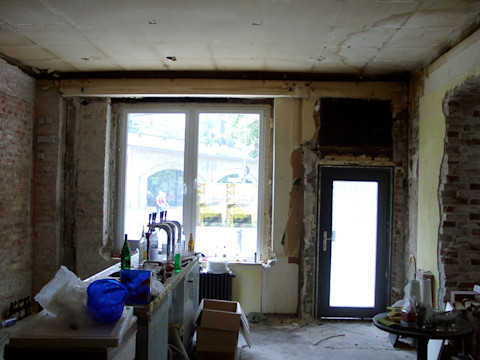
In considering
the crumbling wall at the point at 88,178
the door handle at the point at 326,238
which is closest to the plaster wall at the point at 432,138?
the door handle at the point at 326,238

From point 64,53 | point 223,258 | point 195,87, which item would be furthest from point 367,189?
point 64,53

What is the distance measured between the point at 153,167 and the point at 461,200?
384cm

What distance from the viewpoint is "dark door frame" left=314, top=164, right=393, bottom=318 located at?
5211mm

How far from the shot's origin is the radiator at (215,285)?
5.27 metres

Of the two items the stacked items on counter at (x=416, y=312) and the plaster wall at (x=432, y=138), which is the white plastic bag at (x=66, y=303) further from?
the plaster wall at (x=432, y=138)

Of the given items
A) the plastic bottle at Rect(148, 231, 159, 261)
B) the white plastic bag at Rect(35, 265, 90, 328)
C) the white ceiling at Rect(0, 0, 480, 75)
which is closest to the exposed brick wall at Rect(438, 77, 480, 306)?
the white ceiling at Rect(0, 0, 480, 75)

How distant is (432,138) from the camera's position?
14.4 feet

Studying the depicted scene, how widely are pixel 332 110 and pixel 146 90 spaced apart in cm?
246

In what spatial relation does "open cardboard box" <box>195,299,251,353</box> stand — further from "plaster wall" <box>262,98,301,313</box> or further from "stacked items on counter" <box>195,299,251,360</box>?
"plaster wall" <box>262,98,301,313</box>

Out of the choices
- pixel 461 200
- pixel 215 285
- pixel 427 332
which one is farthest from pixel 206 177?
pixel 427 332

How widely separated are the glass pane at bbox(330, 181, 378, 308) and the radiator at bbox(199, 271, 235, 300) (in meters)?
1.35

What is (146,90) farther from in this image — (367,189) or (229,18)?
(367,189)

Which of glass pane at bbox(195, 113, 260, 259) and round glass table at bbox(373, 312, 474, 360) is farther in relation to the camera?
glass pane at bbox(195, 113, 260, 259)

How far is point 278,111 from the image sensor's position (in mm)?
5363
